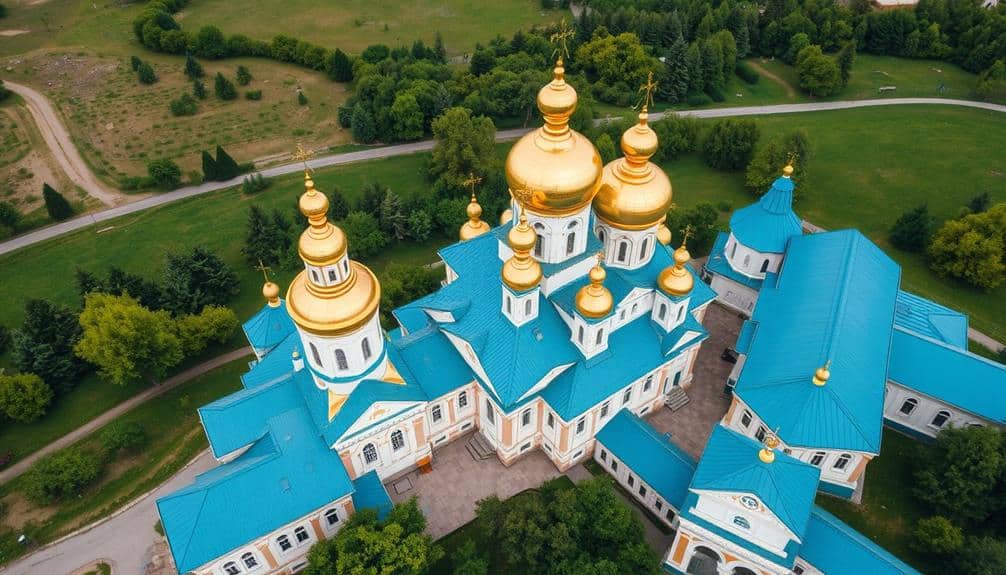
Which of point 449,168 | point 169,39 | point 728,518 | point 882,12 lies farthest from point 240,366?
point 882,12

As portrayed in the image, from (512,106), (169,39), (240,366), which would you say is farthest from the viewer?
(169,39)

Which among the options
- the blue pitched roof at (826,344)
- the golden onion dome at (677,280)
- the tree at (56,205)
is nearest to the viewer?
the blue pitched roof at (826,344)

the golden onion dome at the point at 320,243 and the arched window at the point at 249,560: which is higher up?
the golden onion dome at the point at 320,243

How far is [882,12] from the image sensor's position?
71.7m

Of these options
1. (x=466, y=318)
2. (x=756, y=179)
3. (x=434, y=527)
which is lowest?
(x=434, y=527)

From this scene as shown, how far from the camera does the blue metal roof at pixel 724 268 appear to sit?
3728cm

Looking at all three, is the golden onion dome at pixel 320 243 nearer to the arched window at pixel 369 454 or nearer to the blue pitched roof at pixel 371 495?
the arched window at pixel 369 454

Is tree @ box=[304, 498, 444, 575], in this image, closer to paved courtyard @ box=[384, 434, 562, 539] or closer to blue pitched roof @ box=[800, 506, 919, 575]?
paved courtyard @ box=[384, 434, 562, 539]

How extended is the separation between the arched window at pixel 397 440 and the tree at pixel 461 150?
24514 millimetres

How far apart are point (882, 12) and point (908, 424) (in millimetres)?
62028

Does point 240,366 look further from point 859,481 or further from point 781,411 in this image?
point 859,481

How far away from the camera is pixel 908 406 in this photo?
102ft

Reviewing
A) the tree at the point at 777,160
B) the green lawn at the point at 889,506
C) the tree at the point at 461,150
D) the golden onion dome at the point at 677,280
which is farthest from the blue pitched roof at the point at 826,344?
the tree at the point at 461,150

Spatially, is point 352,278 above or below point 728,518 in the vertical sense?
above
